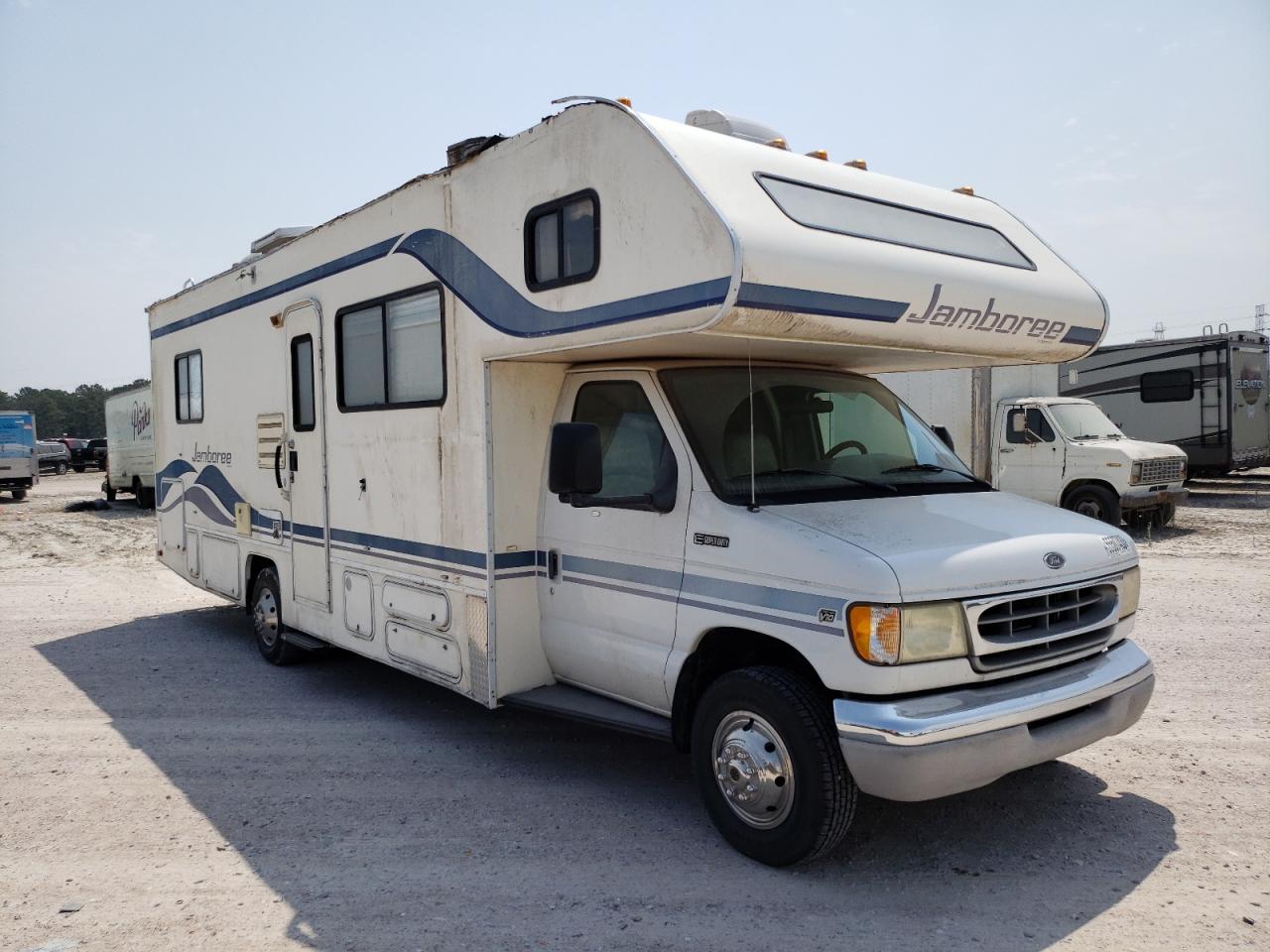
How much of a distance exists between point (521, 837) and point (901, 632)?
2.01m

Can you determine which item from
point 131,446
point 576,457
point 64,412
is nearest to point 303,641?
point 576,457

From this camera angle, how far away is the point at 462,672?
5.33m

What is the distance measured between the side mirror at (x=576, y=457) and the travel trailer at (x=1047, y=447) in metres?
9.83

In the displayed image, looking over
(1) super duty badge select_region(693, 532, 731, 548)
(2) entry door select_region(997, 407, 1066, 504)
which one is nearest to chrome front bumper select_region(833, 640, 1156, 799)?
(1) super duty badge select_region(693, 532, 731, 548)

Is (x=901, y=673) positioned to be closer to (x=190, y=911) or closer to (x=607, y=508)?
(x=607, y=508)

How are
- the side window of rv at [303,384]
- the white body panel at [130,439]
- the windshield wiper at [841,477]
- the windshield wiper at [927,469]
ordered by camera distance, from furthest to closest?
the white body panel at [130,439], the side window of rv at [303,384], the windshield wiper at [927,469], the windshield wiper at [841,477]

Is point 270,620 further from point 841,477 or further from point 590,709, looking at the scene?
point 841,477

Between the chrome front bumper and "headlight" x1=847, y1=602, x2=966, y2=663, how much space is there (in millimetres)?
188

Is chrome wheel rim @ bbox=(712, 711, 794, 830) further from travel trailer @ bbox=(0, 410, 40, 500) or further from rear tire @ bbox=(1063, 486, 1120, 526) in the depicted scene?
travel trailer @ bbox=(0, 410, 40, 500)

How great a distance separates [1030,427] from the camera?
14188 mm

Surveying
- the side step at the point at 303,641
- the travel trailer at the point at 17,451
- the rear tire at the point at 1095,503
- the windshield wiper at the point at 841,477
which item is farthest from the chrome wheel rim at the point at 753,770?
the travel trailer at the point at 17,451

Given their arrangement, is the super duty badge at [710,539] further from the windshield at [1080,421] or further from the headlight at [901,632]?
the windshield at [1080,421]

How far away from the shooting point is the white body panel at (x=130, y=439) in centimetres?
2286

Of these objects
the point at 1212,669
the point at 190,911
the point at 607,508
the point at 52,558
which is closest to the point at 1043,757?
the point at 607,508
